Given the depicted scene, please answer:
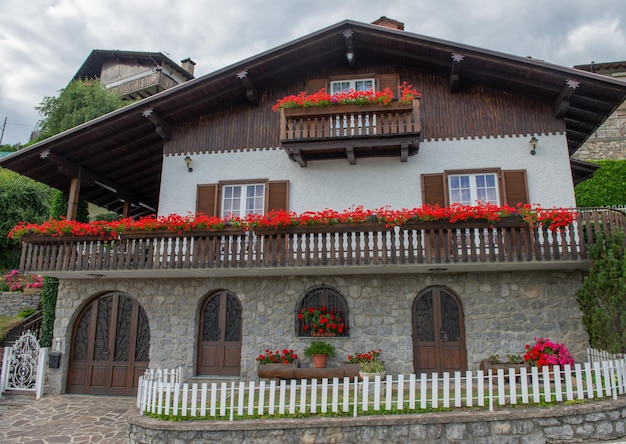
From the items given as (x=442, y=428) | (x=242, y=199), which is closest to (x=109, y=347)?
(x=242, y=199)

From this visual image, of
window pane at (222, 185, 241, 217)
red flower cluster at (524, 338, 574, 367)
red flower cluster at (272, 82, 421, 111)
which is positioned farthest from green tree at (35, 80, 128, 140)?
red flower cluster at (524, 338, 574, 367)

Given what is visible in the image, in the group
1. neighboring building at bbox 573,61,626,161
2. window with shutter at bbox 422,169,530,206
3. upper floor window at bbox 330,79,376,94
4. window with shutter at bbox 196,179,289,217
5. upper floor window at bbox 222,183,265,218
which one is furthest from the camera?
neighboring building at bbox 573,61,626,161

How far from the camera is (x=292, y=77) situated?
517 inches

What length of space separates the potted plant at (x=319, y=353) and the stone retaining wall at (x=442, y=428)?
10.6ft

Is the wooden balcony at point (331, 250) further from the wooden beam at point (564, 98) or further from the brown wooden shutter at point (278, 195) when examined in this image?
the wooden beam at point (564, 98)

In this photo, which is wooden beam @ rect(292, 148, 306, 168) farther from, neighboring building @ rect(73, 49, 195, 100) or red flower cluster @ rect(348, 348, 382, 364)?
neighboring building @ rect(73, 49, 195, 100)

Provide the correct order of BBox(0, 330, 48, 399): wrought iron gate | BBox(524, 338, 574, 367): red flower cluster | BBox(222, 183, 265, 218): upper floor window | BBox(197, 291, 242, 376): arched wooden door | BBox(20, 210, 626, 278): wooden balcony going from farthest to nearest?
1. BBox(222, 183, 265, 218): upper floor window
2. BBox(0, 330, 48, 399): wrought iron gate
3. BBox(197, 291, 242, 376): arched wooden door
4. BBox(20, 210, 626, 278): wooden balcony
5. BBox(524, 338, 574, 367): red flower cluster

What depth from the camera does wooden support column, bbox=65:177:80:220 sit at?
1238 centimetres

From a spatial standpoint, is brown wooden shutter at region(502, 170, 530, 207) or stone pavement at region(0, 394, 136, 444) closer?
stone pavement at region(0, 394, 136, 444)

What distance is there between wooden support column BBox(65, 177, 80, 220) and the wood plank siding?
284 cm

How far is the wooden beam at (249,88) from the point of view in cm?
1217

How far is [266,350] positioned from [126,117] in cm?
739

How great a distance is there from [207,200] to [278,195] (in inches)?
79.8

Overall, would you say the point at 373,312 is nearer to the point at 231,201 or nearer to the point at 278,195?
the point at 278,195
